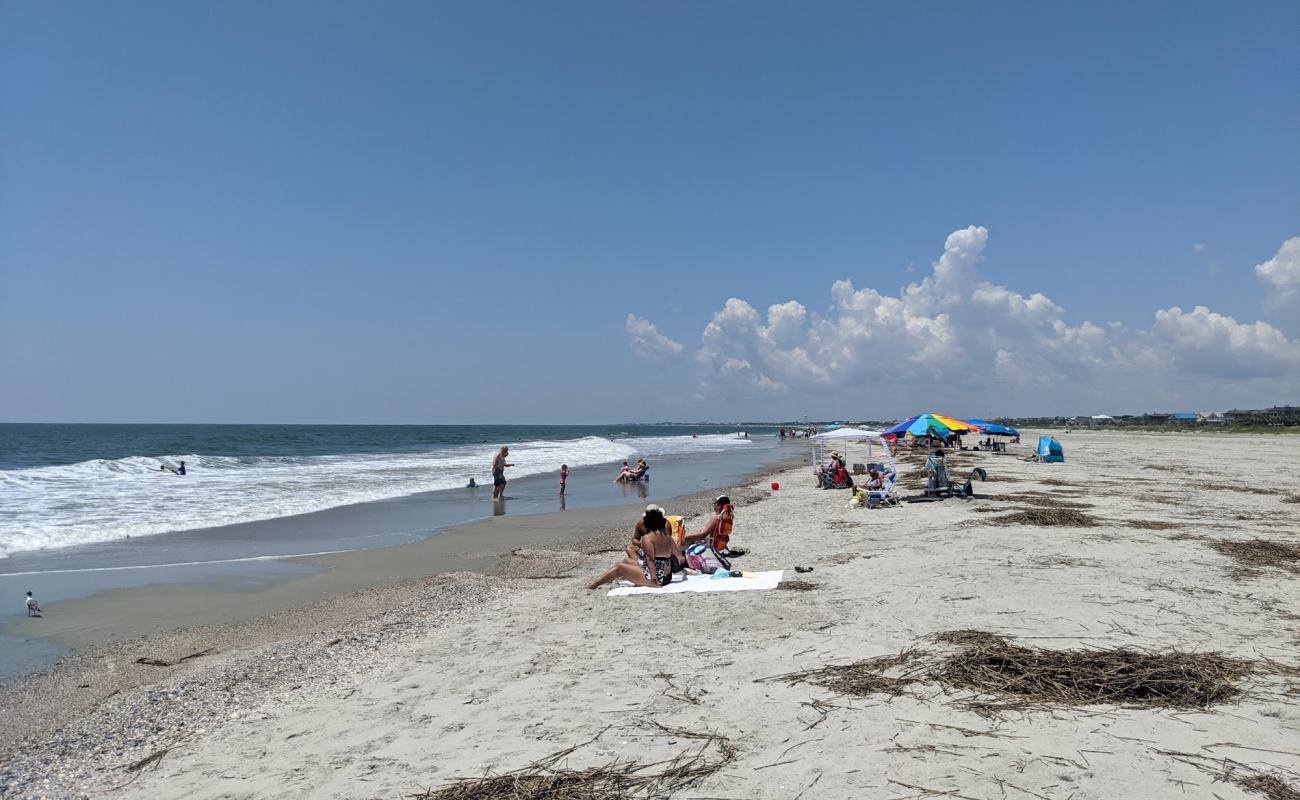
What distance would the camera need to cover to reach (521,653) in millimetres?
6160

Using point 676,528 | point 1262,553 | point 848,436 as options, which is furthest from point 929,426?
point 676,528

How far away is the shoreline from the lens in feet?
19.8

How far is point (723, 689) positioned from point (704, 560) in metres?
4.25

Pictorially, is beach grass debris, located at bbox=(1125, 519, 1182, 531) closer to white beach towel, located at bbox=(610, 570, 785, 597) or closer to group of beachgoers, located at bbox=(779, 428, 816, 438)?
white beach towel, located at bbox=(610, 570, 785, 597)

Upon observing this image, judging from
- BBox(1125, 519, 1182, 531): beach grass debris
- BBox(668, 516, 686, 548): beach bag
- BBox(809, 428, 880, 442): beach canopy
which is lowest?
BBox(1125, 519, 1182, 531): beach grass debris

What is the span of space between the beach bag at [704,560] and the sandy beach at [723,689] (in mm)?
534

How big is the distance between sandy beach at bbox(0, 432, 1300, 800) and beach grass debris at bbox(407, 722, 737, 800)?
0.06 metres

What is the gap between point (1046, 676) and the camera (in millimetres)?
4625

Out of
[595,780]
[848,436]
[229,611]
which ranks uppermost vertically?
[848,436]

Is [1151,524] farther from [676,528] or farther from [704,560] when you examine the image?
[676,528]

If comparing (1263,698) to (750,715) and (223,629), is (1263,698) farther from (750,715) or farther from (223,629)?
(223,629)

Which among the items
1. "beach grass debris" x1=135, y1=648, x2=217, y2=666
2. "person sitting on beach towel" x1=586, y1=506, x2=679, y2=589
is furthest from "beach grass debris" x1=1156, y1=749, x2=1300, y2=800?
"beach grass debris" x1=135, y1=648, x2=217, y2=666

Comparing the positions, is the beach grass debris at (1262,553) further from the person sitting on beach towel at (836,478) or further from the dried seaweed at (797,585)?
the person sitting on beach towel at (836,478)

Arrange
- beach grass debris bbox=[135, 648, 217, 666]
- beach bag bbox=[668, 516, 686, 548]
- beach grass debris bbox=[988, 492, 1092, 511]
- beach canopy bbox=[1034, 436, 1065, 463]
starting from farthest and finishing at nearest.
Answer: beach canopy bbox=[1034, 436, 1065, 463]
beach grass debris bbox=[988, 492, 1092, 511]
beach bag bbox=[668, 516, 686, 548]
beach grass debris bbox=[135, 648, 217, 666]
